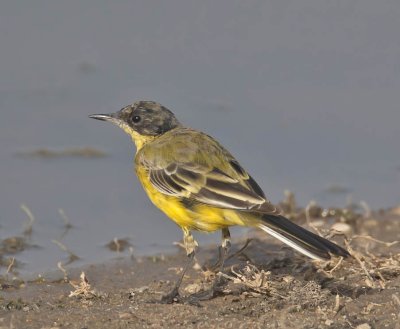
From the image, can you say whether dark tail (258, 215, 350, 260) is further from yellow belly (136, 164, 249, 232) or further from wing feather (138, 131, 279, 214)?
yellow belly (136, 164, 249, 232)

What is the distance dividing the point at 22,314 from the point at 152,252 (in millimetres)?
3456

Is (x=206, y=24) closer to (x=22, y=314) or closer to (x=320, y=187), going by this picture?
(x=320, y=187)

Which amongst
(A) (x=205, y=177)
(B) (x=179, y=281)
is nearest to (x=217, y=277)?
(B) (x=179, y=281)

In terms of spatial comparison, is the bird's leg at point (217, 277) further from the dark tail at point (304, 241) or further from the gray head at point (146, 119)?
the gray head at point (146, 119)

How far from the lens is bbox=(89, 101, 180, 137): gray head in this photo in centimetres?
1092

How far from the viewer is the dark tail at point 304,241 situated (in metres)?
8.85

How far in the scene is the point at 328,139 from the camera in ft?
49.5

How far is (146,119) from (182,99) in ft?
15.5

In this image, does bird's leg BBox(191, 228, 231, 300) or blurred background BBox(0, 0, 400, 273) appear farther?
blurred background BBox(0, 0, 400, 273)

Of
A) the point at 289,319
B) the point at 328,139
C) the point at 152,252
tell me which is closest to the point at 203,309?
the point at 289,319

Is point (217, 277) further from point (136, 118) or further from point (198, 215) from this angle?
point (136, 118)

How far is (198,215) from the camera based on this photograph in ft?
31.3

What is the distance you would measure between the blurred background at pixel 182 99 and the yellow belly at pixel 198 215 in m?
1.92

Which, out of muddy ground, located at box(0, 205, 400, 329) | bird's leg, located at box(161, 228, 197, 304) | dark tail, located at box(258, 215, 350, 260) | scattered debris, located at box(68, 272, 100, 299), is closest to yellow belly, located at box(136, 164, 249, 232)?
bird's leg, located at box(161, 228, 197, 304)
